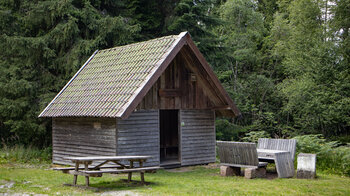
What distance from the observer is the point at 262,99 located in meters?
32.3

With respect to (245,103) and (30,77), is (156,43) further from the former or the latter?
(245,103)

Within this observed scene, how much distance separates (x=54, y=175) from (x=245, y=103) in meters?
20.0

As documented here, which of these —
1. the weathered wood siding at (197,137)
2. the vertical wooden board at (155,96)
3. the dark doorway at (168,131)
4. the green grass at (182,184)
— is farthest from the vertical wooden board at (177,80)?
the dark doorway at (168,131)

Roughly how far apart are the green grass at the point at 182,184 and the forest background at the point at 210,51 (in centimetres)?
712

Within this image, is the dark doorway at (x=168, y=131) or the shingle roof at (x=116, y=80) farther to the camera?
the dark doorway at (x=168, y=131)

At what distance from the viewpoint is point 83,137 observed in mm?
15914

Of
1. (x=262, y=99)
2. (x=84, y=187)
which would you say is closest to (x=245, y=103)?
(x=262, y=99)

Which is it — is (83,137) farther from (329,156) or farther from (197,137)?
(329,156)

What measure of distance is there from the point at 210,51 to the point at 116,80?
29.4 ft

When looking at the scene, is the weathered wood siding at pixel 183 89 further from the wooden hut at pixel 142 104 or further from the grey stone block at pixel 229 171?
the grey stone block at pixel 229 171

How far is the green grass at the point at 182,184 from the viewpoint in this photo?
35.7 ft

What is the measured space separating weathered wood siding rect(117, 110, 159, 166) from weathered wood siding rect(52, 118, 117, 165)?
0.88 ft

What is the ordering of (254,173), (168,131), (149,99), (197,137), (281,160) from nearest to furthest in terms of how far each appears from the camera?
(254,173) < (281,160) < (149,99) < (197,137) < (168,131)

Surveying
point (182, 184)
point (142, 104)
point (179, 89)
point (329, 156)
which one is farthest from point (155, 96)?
point (329, 156)
